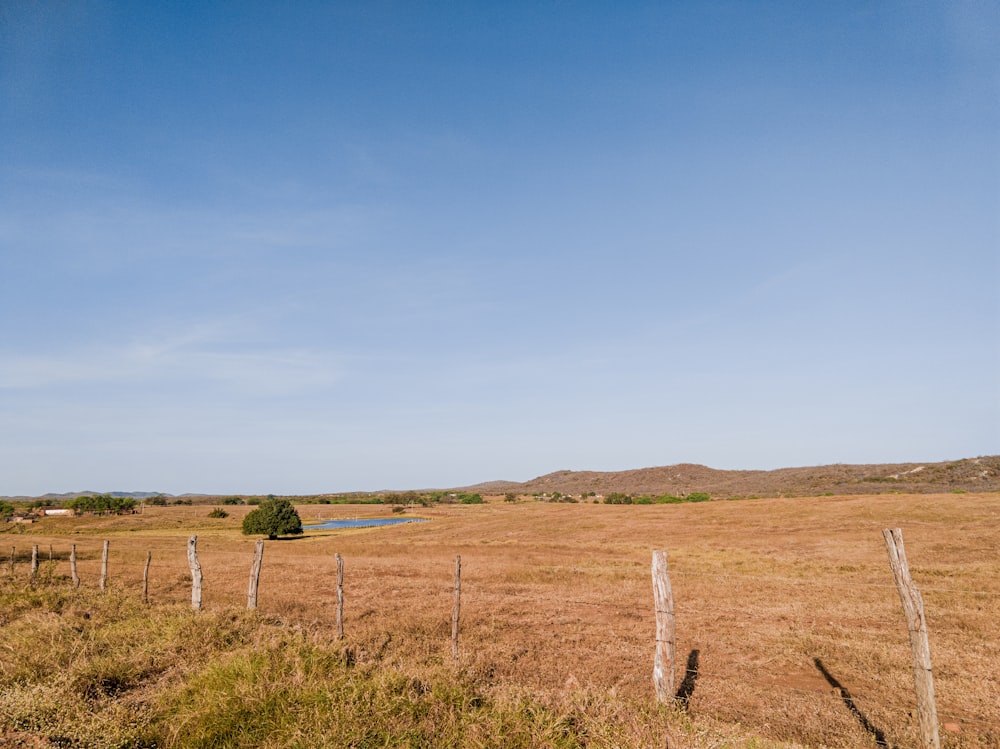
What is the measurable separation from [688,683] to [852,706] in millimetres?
2905

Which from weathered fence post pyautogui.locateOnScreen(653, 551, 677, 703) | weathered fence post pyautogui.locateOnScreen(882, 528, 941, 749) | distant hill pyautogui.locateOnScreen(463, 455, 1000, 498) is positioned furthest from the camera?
distant hill pyautogui.locateOnScreen(463, 455, 1000, 498)

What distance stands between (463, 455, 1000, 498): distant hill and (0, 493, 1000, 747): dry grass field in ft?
110

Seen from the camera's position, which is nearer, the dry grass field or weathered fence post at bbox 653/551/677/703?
weathered fence post at bbox 653/551/677/703

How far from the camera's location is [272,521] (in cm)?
6159

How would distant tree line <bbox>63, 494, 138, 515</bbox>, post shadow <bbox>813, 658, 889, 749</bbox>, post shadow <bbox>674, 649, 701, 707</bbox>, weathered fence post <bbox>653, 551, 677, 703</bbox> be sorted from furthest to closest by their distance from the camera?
distant tree line <bbox>63, 494, 138, 515</bbox> < post shadow <bbox>674, 649, 701, 707</bbox> < post shadow <bbox>813, 658, 889, 749</bbox> < weathered fence post <bbox>653, 551, 677, 703</bbox>

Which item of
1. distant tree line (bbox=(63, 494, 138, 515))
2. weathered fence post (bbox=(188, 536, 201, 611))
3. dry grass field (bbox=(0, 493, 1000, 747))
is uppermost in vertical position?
weathered fence post (bbox=(188, 536, 201, 611))

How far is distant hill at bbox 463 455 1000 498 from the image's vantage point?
7238 centimetres

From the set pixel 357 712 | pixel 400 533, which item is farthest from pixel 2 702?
pixel 400 533

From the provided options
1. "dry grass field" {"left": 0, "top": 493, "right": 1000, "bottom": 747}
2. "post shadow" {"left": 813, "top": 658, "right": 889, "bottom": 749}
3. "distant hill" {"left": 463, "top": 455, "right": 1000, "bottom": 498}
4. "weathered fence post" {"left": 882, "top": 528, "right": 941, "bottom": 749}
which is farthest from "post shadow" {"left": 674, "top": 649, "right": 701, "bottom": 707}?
"distant hill" {"left": 463, "top": 455, "right": 1000, "bottom": 498}

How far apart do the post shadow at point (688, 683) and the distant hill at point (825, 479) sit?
236 ft

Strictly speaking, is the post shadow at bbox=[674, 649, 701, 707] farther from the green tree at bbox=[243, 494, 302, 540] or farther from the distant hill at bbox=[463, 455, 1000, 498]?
the distant hill at bbox=[463, 455, 1000, 498]

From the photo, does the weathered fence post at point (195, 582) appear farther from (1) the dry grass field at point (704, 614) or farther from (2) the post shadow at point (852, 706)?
(2) the post shadow at point (852, 706)

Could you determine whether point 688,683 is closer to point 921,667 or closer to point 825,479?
point 921,667

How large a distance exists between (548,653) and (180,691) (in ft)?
27.1
